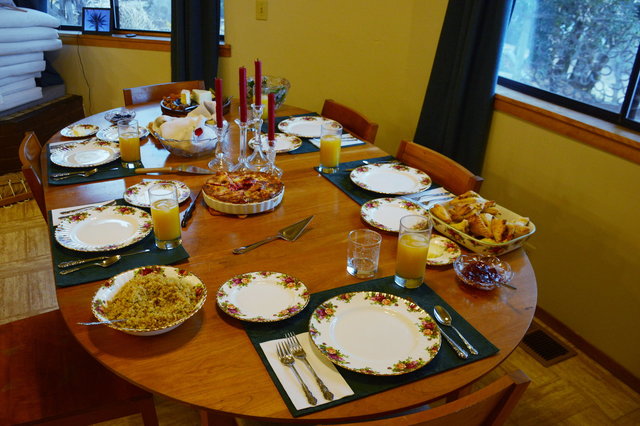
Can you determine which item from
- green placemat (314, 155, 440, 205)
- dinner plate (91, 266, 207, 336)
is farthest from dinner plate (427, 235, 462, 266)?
dinner plate (91, 266, 207, 336)

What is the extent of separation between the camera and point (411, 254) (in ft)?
4.00

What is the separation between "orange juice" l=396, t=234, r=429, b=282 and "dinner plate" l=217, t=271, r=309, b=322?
248 mm

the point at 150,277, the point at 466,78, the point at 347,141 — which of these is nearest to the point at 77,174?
the point at 150,277

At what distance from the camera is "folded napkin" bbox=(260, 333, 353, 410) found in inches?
36.8

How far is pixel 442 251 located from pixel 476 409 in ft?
2.00

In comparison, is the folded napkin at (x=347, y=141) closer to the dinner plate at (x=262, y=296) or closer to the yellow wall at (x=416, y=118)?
the yellow wall at (x=416, y=118)

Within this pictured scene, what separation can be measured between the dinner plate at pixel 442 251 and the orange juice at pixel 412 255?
107 mm

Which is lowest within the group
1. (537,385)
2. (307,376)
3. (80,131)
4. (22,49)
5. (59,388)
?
(537,385)

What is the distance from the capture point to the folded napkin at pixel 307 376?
93 centimetres

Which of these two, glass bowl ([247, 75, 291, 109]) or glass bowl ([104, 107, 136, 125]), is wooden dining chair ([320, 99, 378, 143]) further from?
glass bowl ([104, 107, 136, 125])

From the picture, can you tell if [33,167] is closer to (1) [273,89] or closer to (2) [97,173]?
(2) [97,173]

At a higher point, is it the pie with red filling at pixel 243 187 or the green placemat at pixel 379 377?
the pie with red filling at pixel 243 187

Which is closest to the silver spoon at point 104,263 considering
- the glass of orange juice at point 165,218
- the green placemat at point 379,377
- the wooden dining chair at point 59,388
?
the glass of orange juice at point 165,218

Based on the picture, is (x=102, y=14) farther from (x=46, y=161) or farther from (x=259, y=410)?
(x=259, y=410)
